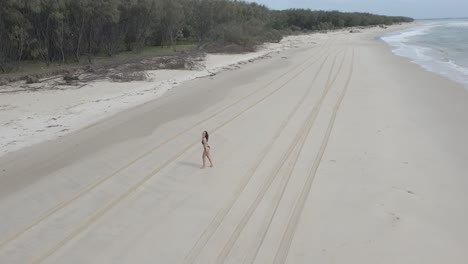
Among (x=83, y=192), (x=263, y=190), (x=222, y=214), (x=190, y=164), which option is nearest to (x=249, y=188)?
(x=263, y=190)

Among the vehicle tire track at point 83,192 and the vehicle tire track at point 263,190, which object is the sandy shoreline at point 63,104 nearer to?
the vehicle tire track at point 83,192

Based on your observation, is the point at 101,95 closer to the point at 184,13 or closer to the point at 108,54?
the point at 108,54

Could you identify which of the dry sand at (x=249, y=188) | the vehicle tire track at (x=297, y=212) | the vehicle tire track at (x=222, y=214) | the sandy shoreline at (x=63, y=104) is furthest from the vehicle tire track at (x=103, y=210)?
the sandy shoreline at (x=63, y=104)

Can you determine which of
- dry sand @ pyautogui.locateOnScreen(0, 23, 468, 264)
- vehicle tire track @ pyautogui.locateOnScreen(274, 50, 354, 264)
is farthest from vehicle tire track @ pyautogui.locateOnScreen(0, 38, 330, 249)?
vehicle tire track @ pyautogui.locateOnScreen(274, 50, 354, 264)

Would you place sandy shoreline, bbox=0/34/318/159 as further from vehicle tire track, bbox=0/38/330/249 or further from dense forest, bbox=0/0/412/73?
dense forest, bbox=0/0/412/73

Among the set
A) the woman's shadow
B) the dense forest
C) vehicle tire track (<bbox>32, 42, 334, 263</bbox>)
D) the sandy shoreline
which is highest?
the dense forest
